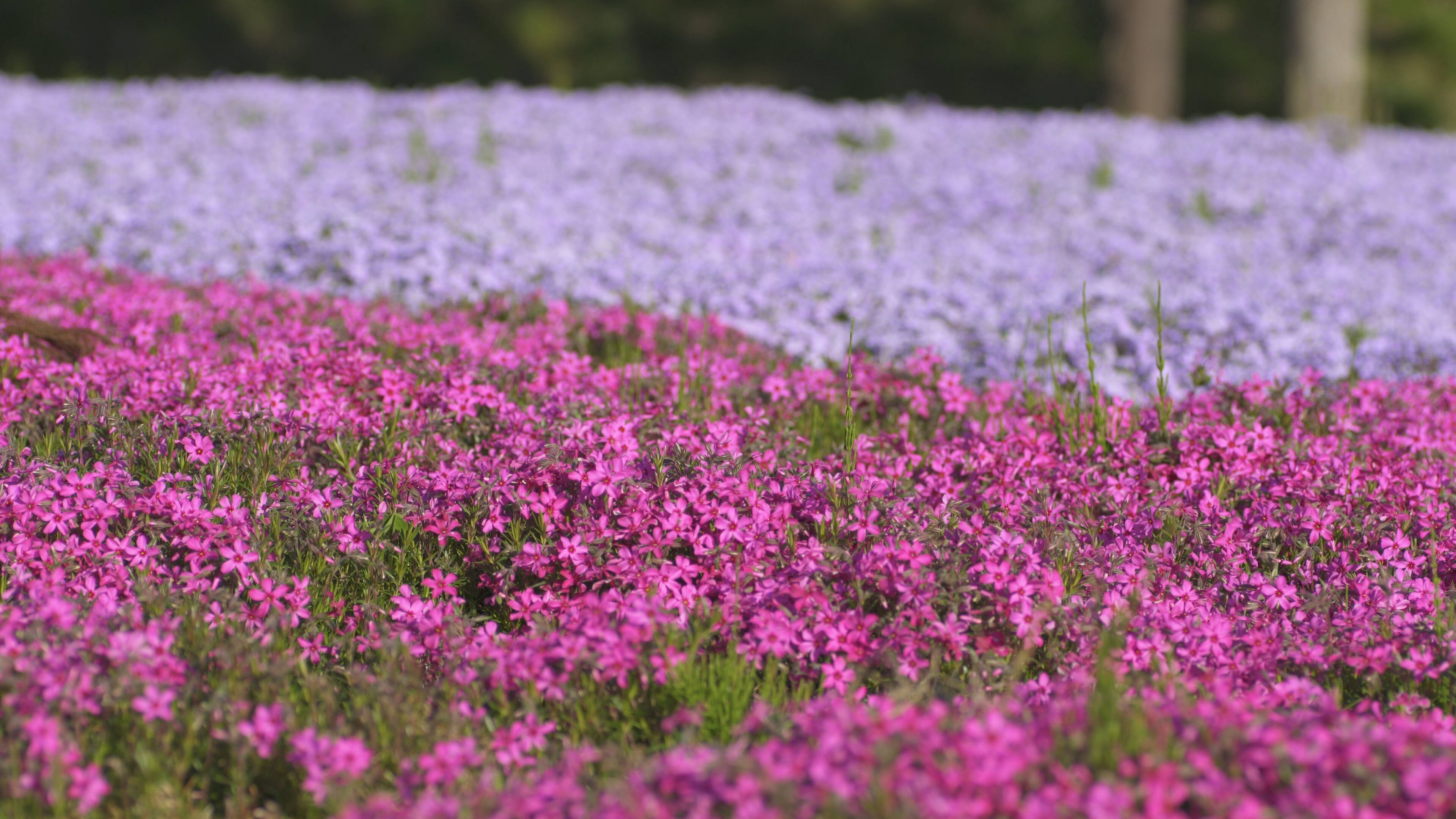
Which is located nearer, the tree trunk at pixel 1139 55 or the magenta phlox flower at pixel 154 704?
the magenta phlox flower at pixel 154 704

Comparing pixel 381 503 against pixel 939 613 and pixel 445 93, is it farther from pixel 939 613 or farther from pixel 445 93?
pixel 445 93

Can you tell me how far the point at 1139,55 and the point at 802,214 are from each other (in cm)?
771

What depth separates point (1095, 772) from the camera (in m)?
2.55

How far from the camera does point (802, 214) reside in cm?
962

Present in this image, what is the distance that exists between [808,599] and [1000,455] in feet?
4.81

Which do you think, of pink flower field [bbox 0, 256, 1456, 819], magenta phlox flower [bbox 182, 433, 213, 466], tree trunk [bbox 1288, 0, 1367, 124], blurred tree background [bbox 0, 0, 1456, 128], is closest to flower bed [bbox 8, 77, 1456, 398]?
tree trunk [bbox 1288, 0, 1367, 124]

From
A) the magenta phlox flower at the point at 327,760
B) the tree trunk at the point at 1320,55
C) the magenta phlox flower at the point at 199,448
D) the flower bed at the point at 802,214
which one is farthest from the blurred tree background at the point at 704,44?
the magenta phlox flower at the point at 327,760

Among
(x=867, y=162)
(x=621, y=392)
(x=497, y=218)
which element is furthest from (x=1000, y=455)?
(x=867, y=162)

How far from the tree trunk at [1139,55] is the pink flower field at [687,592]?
1083cm

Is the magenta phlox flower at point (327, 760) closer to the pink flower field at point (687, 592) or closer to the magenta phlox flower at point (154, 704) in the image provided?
the pink flower field at point (687, 592)

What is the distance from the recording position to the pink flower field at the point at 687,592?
102 inches

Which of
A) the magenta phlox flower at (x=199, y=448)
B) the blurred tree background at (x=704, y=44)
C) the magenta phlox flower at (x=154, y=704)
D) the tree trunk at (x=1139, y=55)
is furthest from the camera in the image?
the blurred tree background at (x=704, y=44)

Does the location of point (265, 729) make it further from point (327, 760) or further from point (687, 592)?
point (687, 592)

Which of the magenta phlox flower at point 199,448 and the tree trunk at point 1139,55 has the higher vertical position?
the tree trunk at point 1139,55
